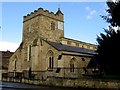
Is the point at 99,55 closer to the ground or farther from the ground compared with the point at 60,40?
closer to the ground

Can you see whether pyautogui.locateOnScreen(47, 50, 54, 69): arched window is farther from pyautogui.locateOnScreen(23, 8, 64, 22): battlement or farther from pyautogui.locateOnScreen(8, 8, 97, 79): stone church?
pyautogui.locateOnScreen(23, 8, 64, 22): battlement

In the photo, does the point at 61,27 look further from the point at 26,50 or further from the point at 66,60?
the point at 66,60

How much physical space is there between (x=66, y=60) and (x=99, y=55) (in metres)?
16.7

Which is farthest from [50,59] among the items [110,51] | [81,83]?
[110,51]

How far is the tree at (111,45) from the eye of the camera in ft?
78.3

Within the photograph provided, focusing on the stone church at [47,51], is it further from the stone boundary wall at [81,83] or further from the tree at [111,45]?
the tree at [111,45]

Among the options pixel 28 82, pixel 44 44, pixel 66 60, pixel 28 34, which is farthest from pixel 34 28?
pixel 28 82

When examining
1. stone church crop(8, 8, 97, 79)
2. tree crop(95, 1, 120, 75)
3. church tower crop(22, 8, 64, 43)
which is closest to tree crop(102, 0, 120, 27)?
tree crop(95, 1, 120, 75)

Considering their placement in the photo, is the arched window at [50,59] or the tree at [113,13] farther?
the arched window at [50,59]

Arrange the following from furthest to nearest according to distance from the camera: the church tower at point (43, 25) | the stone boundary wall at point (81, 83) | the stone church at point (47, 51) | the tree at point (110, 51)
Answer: the church tower at point (43, 25), the stone church at point (47, 51), the stone boundary wall at point (81, 83), the tree at point (110, 51)

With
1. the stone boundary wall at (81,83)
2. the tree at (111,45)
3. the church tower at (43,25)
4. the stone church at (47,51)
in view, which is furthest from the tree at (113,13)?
the church tower at (43,25)

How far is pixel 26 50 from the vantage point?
50.7 metres

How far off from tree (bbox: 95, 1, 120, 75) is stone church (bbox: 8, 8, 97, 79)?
1436 centimetres

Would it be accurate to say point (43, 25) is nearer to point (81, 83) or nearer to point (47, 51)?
point (47, 51)
